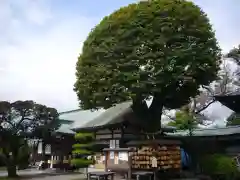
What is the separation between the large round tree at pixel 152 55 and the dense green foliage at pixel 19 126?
472cm

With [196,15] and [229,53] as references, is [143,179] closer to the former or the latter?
[196,15]

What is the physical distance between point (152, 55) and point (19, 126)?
39.1 feet

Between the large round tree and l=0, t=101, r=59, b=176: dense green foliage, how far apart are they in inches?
186

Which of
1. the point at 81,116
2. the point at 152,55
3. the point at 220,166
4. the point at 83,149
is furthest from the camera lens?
the point at 81,116

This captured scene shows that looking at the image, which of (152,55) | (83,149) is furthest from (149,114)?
(83,149)

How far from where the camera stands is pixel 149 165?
1853 cm

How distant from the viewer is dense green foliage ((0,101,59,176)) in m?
22.9

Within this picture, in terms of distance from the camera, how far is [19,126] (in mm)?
23734

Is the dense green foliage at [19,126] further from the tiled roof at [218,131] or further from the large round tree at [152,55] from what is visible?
the tiled roof at [218,131]

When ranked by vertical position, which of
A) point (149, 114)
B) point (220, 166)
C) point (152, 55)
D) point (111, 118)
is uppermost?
point (152, 55)

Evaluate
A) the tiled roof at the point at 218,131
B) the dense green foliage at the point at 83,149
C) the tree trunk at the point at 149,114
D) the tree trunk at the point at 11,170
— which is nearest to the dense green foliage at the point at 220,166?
the tiled roof at the point at 218,131

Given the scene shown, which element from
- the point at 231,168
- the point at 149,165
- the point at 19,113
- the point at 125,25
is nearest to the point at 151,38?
the point at 125,25

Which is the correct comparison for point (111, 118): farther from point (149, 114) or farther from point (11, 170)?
point (11, 170)

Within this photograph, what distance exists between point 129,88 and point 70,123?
14440 millimetres
